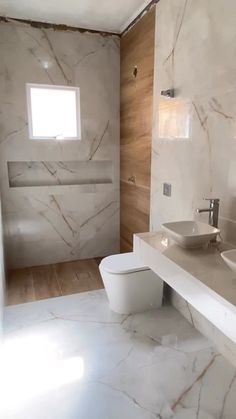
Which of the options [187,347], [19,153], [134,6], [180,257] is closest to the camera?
[180,257]

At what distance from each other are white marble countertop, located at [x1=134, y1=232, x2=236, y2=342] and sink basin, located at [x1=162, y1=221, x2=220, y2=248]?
0.14 feet

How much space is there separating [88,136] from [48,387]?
2.52 meters

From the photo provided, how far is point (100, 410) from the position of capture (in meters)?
1.54

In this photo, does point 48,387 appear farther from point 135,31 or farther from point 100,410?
point 135,31

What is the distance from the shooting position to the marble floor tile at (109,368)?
1553 millimetres

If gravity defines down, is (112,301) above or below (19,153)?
below

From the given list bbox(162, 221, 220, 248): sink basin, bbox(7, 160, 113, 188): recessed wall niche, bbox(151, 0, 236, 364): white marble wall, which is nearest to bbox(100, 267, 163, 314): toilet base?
bbox(151, 0, 236, 364): white marble wall

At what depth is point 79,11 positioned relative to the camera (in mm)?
A: 2686

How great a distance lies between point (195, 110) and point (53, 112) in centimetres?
182

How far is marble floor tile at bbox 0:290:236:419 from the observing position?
155 cm

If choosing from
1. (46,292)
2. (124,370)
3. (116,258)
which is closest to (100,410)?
(124,370)

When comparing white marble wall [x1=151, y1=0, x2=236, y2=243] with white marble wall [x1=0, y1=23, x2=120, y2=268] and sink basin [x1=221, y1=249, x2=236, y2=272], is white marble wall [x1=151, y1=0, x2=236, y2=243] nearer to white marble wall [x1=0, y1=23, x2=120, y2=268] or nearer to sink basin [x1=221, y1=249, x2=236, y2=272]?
sink basin [x1=221, y1=249, x2=236, y2=272]

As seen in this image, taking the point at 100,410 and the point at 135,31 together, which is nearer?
the point at 100,410

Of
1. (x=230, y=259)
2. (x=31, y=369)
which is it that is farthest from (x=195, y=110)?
(x=31, y=369)
